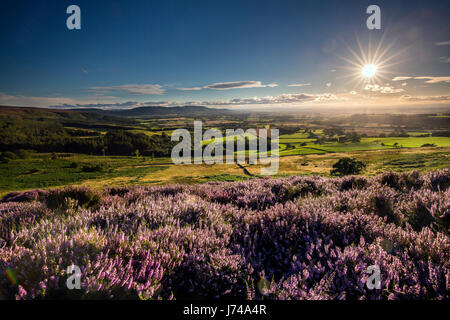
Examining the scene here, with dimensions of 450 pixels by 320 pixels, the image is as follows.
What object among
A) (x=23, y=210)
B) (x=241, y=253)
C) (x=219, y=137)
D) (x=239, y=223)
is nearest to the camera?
(x=241, y=253)

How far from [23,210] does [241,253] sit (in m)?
4.98

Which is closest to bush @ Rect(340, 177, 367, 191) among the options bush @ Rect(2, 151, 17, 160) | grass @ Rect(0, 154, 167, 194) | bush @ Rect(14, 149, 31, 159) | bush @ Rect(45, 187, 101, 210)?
bush @ Rect(45, 187, 101, 210)

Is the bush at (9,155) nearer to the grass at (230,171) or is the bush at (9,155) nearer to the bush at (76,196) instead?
the grass at (230,171)

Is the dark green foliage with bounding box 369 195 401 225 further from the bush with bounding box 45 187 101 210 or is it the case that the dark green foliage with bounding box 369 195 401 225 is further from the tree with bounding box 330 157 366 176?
the tree with bounding box 330 157 366 176

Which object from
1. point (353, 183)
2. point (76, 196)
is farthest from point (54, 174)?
A: point (353, 183)

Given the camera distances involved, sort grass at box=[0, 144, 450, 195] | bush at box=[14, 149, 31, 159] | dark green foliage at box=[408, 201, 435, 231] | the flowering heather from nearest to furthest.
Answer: the flowering heather
dark green foliage at box=[408, 201, 435, 231]
grass at box=[0, 144, 450, 195]
bush at box=[14, 149, 31, 159]

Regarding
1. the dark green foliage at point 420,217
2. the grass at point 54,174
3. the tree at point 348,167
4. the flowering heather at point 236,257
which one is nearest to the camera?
the flowering heather at point 236,257

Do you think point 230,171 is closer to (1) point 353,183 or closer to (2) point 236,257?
(1) point 353,183

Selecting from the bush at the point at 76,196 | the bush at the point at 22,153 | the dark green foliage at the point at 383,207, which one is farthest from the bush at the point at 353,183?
the bush at the point at 22,153

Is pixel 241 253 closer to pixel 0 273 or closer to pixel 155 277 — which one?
pixel 155 277

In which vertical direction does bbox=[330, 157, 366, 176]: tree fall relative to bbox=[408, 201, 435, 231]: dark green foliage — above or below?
below
